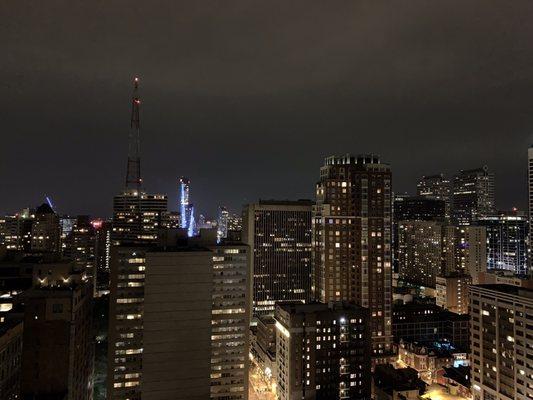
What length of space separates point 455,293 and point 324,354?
68170 millimetres

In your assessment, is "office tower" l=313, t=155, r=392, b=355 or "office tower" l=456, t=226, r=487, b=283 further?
"office tower" l=456, t=226, r=487, b=283

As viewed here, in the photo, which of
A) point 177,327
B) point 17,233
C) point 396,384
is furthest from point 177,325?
point 17,233

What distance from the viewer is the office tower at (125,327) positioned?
214 ft

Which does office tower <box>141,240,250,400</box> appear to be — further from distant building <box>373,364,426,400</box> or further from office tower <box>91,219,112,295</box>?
office tower <box>91,219,112,295</box>

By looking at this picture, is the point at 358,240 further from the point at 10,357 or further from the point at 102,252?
the point at 102,252

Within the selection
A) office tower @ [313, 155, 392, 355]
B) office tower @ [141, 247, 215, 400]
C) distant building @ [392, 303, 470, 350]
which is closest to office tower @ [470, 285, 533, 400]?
office tower @ [313, 155, 392, 355]

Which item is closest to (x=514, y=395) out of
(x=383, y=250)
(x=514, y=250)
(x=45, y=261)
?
(x=383, y=250)

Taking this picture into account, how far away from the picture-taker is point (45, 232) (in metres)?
138

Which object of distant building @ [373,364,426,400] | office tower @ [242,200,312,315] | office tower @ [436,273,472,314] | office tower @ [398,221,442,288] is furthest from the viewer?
office tower @ [398,221,442,288]

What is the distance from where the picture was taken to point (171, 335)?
203ft

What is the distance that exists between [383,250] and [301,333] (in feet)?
107

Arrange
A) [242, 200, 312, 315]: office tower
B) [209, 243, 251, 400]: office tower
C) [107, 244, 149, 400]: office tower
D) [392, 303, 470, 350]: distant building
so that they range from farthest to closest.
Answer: [242, 200, 312, 315]: office tower → [392, 303, 470, 350]: distant building → [209, 243, 251, 400]: office tower → [107, 244, 149, 400]: office tower

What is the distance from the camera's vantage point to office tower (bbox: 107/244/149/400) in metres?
65.2

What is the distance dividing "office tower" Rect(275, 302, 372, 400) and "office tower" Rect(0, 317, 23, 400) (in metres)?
37.9
